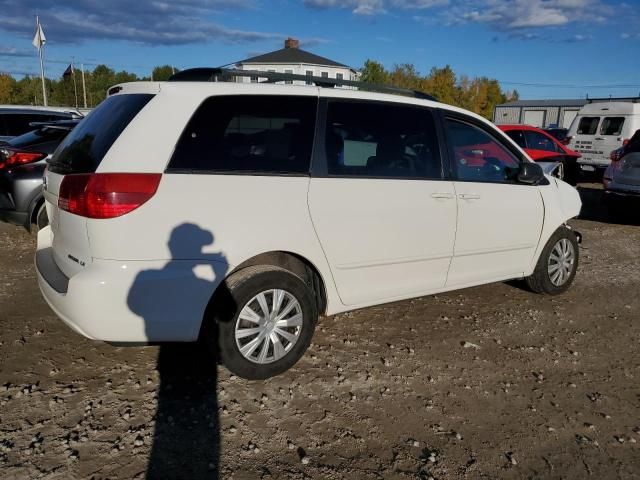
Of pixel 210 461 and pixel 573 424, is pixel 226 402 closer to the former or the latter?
pixel 210 461

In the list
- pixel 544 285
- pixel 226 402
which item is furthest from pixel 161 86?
pixel 544 285

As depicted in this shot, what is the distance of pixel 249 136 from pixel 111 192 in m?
0.94

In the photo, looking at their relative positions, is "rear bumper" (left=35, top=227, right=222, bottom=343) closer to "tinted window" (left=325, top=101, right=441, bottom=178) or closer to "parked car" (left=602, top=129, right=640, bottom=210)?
"tinted window" (left=325, top=101, right=441, bottom=178)

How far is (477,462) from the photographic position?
9.36ft

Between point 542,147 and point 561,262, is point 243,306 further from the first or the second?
point 542,147

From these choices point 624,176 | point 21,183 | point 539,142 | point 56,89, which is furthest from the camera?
point 56,89

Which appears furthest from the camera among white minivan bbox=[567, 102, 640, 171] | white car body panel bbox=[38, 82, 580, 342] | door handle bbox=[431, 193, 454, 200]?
white minivan bbox=[567, 102, 640, 171]

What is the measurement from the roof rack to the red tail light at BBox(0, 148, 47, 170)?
3752 mm

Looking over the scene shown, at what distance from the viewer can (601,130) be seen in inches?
595

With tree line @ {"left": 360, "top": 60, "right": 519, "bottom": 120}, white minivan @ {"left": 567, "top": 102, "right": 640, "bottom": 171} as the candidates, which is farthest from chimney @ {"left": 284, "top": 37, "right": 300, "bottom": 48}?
white minivan @ {"left": 567, "top": 102, "right": 640, "bottom": 171}

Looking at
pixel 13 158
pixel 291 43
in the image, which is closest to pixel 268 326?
pixel 13 158

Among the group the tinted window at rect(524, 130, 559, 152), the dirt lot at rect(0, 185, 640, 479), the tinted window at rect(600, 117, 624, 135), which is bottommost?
the dirt lot at rect(0, 185, 640, 479)

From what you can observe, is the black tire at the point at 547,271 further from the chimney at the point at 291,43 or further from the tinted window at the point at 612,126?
the chimney at the point at 291,43

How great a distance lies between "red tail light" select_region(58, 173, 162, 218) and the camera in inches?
118
